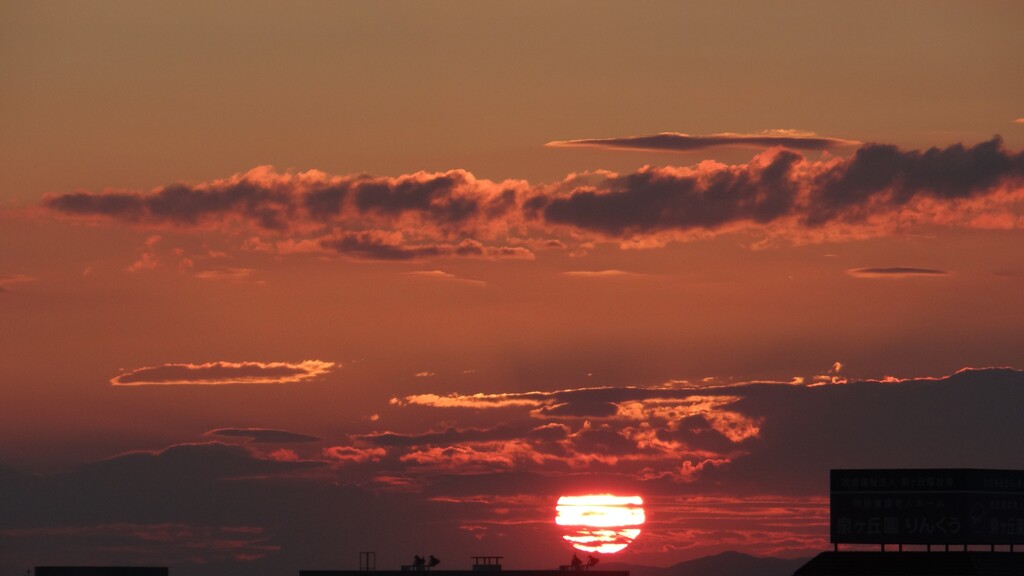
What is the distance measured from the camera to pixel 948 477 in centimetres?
17300

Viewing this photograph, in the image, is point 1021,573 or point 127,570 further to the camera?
point 127,570

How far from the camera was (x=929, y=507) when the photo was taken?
172m

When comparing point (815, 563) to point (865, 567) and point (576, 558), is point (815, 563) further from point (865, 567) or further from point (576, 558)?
point (576, 558)

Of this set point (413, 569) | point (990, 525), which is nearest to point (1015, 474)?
point (990, 525)

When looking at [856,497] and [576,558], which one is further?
[856,497]

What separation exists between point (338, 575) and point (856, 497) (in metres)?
48.6

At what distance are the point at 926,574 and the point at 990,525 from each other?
7835 millimetres

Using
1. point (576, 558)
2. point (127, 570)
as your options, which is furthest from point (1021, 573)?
point (127, 570)

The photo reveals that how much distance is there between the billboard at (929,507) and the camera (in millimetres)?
170000

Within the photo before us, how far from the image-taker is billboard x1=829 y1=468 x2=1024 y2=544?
17000 cm

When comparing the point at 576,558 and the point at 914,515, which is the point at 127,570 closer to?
the point at 576,558

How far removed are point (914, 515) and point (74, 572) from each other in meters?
77.5

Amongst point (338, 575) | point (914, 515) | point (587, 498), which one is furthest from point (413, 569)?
point (914, 515)

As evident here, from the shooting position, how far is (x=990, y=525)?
557ft
